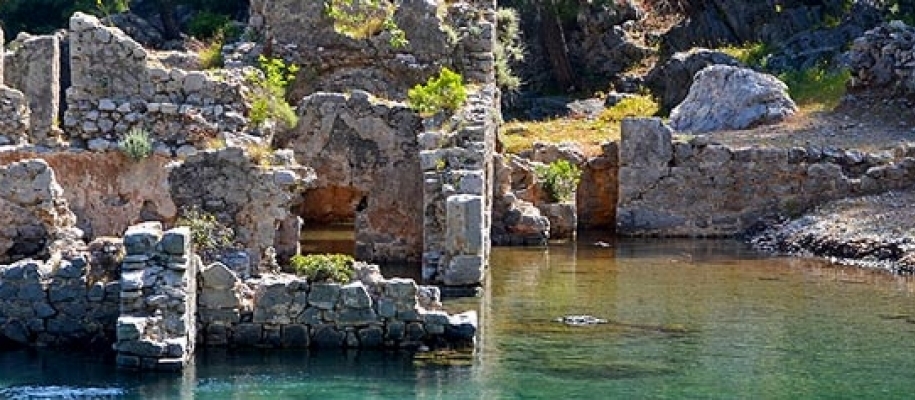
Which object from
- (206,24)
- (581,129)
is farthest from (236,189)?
(206,24)

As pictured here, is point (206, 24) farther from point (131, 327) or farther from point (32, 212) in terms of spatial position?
point (131, 327)

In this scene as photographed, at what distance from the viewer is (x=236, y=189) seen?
25172 millimetres

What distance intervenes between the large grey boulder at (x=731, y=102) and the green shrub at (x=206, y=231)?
1647 cm

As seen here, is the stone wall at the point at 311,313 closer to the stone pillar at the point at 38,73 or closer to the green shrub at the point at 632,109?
the stone pillar at the point at 38,73

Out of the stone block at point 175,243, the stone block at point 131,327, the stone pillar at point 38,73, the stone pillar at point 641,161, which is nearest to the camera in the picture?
the stone block at point 131,327

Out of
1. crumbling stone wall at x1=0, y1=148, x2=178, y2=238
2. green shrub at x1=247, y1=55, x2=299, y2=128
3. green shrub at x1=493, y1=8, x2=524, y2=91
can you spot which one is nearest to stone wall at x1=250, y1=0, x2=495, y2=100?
green shrub at x1=247, y1=55, x2=299, y2=128

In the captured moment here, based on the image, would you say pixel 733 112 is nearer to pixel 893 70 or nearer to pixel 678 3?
pixel 893 70

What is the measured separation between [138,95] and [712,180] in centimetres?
1260

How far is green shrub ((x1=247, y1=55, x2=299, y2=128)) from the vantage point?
27.2m

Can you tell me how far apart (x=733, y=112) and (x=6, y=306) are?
21632 mm

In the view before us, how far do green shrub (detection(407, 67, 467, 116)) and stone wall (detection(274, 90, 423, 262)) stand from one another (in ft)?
0.68

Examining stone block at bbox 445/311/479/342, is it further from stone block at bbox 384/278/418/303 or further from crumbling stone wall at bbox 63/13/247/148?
crumbling stone wall at bbox 63/13/247/148

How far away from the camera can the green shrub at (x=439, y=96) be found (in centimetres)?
2938

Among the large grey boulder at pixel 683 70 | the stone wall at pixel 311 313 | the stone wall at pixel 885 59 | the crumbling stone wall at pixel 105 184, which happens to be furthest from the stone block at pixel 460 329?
the large grey boulder at pixel 683 70
